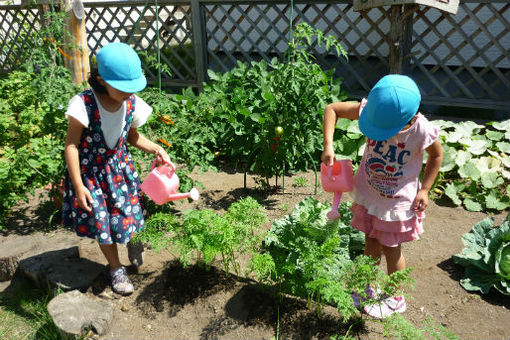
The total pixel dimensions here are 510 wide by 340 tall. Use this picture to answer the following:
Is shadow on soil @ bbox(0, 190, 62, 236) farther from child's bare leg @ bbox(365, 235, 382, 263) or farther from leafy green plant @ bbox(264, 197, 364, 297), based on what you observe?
child's bare leg @ bbox(365, 235, 382, 263)

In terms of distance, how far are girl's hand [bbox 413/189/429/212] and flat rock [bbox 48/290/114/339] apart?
165 cm

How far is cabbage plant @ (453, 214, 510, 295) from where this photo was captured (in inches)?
98.0

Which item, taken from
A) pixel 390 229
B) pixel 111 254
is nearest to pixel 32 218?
pixel 111 254

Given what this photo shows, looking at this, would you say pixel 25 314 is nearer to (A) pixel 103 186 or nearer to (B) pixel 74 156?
(A) pixel 103 186

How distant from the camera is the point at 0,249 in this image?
2.90m

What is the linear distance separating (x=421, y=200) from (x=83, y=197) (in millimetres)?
1640

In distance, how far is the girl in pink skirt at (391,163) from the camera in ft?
6.27

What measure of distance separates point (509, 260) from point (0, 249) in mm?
→ 3091

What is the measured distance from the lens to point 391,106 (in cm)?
188

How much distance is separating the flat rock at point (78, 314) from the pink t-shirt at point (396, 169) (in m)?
1.46

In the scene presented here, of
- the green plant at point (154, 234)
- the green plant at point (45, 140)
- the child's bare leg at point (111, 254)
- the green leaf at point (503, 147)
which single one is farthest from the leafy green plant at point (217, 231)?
the green leaf at point (503, 147)

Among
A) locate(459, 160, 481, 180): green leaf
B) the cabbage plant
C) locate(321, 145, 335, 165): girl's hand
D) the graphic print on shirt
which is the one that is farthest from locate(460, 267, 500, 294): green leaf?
locate(459, 160, 481, 180): green leaf

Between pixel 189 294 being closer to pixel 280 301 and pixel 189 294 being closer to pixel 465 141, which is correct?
pixel 280 301

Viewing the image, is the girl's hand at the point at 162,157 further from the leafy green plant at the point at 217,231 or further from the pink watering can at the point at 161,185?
the leafy green plant at the point at 217,231
